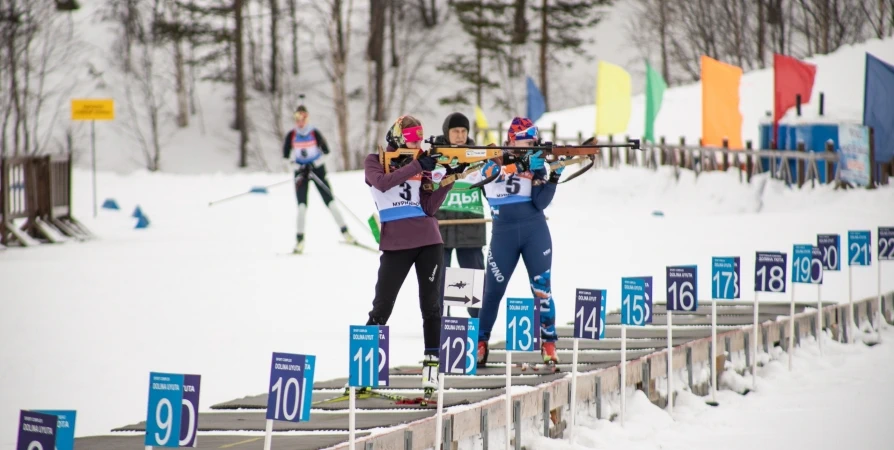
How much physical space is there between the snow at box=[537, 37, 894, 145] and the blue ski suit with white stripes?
14616 mm

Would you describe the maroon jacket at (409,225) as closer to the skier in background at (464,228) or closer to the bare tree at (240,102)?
the skier in background at (464,228)

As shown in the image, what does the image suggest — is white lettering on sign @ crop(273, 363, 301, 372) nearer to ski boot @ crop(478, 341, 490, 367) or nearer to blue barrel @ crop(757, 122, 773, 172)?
ski boot @ crop(478, 341, 490, 367)

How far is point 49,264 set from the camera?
42.9 feet

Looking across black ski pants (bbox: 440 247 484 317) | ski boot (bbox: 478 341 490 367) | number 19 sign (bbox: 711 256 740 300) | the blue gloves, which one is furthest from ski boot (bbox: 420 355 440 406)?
number 19 sign (bbox: 711 256 740 300)

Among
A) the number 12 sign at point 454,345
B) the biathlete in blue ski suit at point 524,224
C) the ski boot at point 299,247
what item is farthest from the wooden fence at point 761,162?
the number 12 sign at point 454,345

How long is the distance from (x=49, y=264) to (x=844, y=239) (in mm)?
10198

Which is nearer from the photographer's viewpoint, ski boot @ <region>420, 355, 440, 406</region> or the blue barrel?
ski boot @ <region>420, 355, 440, 406</region>

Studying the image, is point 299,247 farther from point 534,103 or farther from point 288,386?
point 534,103

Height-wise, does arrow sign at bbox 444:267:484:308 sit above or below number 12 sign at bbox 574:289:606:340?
above

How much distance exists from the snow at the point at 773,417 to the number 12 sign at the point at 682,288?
2.12 ft

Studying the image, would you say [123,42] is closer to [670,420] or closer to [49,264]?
[49,264]

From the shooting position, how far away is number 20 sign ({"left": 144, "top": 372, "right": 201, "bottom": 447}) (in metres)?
3.86

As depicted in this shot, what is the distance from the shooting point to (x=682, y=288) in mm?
7125

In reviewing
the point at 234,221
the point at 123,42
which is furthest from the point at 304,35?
the point at 234,221
